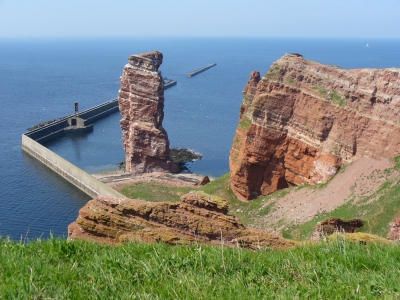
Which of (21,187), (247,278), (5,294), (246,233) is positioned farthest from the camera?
(21,187)

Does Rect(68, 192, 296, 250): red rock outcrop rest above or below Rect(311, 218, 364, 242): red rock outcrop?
above

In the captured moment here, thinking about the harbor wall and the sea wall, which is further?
the sea wall

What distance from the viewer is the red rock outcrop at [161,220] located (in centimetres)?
1385

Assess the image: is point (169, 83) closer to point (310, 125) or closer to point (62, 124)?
point (62, 124)

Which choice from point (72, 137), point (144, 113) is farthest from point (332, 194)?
point (72, 137)

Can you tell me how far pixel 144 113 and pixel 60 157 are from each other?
1359 centimetres

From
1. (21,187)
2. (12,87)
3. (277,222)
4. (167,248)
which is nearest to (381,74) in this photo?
(277,222)

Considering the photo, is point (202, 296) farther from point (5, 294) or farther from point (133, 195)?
point (133, 195)

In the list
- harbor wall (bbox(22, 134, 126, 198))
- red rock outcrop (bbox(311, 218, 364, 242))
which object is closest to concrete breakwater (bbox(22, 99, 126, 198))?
harbor wall (bbox(22, 134, 126, 198))

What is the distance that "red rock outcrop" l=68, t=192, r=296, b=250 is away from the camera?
13.9 metres

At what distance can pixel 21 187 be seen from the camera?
56.1 m

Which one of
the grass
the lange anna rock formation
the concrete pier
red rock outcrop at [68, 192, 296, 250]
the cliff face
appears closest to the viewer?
the grass

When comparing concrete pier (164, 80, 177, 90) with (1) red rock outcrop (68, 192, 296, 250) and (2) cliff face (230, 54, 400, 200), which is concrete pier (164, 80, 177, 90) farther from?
(1) red rock outcrop (68, 192, 296, 250)

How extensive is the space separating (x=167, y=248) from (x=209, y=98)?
4465 inches
